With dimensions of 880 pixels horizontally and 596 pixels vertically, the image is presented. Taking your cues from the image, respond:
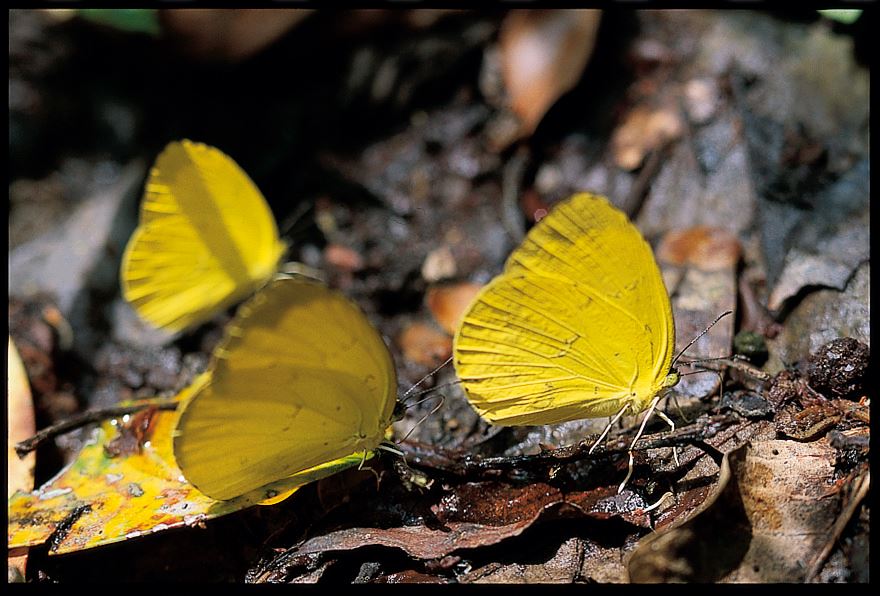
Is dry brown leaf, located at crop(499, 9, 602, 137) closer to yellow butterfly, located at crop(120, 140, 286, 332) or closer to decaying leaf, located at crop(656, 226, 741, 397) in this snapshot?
decaying leaf, located at crop(656, 226, 741, 397)

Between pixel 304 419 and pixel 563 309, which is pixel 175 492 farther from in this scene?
pixel 563 309

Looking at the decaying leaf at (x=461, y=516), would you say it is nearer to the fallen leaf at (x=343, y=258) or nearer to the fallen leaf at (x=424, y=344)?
the fallen leaf at (x=424, y=344)

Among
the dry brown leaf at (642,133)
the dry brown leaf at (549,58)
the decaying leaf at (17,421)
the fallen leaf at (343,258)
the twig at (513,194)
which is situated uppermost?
the dry brown leaf at (549,58)

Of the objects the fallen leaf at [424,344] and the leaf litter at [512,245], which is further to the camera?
the fallen leaf at [424,344]

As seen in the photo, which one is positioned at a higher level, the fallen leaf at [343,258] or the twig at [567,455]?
the fallen leaf at [343,258]

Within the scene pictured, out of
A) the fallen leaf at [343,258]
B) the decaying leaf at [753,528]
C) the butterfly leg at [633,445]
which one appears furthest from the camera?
the fallen leaf at [343,258]

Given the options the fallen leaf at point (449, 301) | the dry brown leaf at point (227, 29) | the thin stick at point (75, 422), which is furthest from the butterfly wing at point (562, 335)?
the dry brown leaf at point (227, 29)

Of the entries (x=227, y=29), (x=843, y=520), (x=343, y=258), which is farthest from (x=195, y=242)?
(x=843, y=520)
